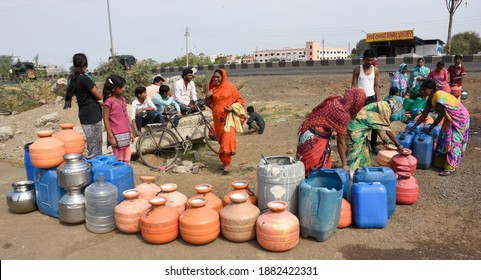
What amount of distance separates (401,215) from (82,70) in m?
4.13

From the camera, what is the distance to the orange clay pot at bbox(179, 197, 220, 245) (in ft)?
10.1

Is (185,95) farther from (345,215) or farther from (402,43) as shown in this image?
(402,43)

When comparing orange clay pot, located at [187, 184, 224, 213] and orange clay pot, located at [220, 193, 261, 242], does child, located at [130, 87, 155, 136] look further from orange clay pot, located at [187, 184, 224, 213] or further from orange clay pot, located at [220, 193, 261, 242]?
orange clay pot, located at [220, 193, 261, 242]

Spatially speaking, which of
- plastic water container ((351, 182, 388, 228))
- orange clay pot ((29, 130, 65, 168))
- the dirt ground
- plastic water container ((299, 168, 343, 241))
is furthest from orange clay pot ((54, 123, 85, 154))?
plastic water container ((351, 182, 388, 228))

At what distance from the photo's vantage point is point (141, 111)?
6.06 metres

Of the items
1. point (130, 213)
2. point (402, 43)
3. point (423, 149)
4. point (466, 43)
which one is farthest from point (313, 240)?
point (466, 43)

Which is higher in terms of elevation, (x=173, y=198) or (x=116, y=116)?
(x=116, y=116)

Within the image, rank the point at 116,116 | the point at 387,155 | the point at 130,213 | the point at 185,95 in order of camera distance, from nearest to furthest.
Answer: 1. the point at 130,213
2. the point at 116,116
3. the point at 387,155
4. the point at 185,95

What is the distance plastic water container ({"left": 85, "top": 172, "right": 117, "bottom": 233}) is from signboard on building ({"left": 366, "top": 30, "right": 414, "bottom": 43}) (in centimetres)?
Answer: 3221

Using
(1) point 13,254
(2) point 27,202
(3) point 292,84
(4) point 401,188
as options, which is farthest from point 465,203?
(3) point 292,84

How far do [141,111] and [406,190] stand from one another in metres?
4.21

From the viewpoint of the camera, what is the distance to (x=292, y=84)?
16125 mm

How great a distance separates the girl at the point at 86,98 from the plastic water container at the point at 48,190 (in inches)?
25.8

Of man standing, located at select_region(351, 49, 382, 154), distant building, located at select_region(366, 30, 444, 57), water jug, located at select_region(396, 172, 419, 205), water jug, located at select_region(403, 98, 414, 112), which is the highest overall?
distant building, located at select_region(366, 30, 444, 57)
